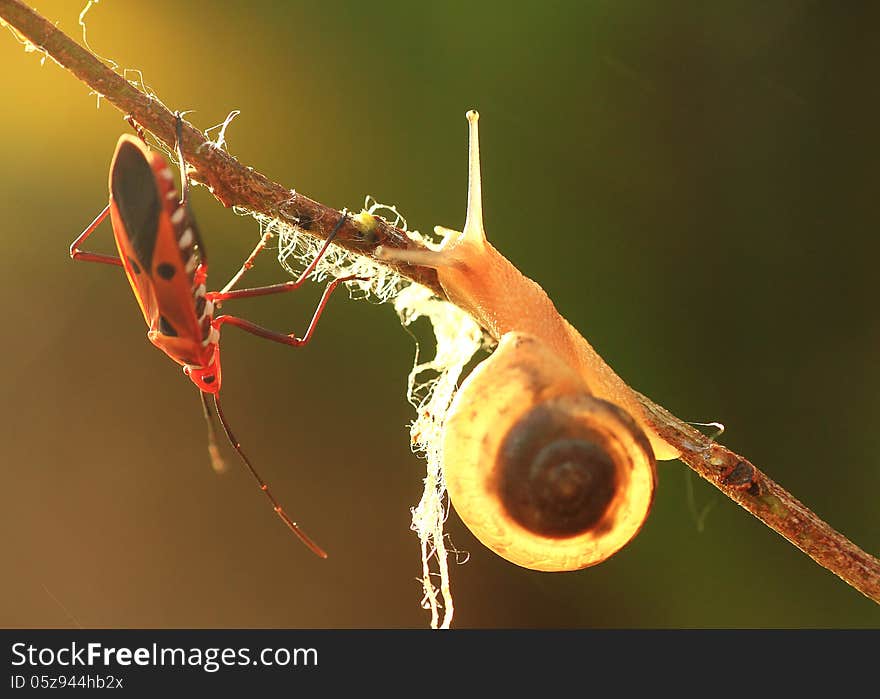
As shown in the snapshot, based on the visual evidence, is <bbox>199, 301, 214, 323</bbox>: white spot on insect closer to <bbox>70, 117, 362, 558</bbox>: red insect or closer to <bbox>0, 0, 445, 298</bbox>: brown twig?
<bbox>70, 117, 362, 558</bbox>: red insect

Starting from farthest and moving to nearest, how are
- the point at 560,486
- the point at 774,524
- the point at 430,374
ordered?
the point at 430,374 → the point at 774,524 → the point at 560,486

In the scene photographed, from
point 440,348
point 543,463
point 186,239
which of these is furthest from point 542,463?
point 440,348

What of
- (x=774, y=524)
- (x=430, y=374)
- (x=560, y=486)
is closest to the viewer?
(x=560, y=486)

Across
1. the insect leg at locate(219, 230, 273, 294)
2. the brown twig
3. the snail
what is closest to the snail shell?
the snail

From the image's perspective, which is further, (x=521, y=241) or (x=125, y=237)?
(x=521, y=241)

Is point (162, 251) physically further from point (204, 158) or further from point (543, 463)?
point (543, 463)

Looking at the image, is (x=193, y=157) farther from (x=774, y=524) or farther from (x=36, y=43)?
(x=774, y=524)

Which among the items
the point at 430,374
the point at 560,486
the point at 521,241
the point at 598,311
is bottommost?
the point at 560,486

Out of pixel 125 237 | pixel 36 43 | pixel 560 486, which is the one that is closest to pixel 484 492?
pixel 560 486

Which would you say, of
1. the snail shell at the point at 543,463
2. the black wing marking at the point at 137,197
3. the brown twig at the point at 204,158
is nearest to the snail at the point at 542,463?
the snail shell at the point at 543,463
